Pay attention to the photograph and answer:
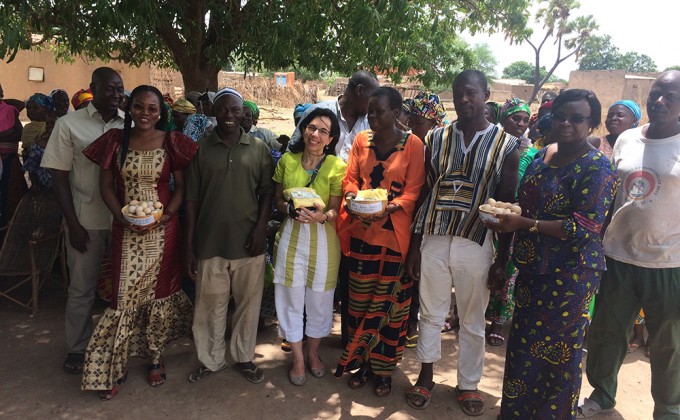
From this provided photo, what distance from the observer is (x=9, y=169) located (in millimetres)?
4914

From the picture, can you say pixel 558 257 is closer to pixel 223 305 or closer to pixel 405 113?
pixel 223 305

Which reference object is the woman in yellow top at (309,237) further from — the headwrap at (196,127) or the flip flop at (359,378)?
the headwrap at (196,127)

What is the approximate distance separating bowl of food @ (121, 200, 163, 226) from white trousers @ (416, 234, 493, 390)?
5.44ft

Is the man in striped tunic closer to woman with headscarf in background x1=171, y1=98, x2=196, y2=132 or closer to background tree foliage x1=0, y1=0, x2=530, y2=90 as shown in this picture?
background tree foliage x1=0, y1=0, x2=530, y2=90

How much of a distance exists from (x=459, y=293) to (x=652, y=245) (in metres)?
1.10

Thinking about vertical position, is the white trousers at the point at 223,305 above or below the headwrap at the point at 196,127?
below

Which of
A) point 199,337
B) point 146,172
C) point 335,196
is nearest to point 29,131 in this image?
point 146,172

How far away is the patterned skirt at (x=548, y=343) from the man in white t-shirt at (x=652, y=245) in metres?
0.40

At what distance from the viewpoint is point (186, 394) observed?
3.13 m

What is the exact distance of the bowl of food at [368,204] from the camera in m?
2.65

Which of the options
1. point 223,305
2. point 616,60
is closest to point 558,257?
point 223,305

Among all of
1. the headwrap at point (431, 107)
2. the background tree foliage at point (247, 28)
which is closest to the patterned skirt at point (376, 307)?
the headwrap at point (431, 107)

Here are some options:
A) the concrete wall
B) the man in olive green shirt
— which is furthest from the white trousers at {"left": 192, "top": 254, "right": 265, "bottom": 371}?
the concrete wall

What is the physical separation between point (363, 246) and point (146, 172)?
1.45 meters
